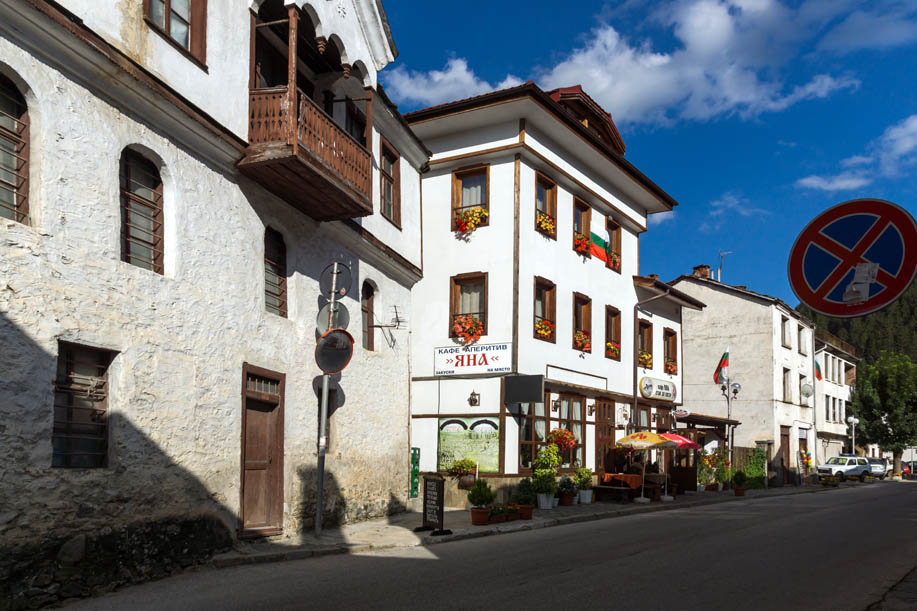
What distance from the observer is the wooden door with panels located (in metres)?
12.8

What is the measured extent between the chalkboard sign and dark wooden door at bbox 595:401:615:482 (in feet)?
38.5

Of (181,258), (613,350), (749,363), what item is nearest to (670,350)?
(613,350)

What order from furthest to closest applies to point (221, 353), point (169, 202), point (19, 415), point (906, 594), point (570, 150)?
point (570, 150) → point (221, 353) → point (169, 202) → point (906, 594) → point (19, 415)

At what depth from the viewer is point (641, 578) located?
10102 millimetres

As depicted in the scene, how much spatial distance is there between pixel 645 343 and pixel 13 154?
2403 cm

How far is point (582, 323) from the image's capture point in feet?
84.6

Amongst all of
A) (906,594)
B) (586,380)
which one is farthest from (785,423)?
(906,594)

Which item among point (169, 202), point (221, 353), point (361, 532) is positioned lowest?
point (361, 532)

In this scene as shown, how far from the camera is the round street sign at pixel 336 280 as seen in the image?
1514 cm

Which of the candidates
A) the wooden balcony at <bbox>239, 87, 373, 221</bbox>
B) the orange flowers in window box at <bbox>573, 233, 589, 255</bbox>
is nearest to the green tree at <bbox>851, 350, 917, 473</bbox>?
the orange flowers in window box at <bbox>573, 233, 589, 255</bbox>

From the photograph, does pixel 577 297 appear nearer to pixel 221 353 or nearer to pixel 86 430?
pixel 221 353

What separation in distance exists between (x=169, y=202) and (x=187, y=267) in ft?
2.92

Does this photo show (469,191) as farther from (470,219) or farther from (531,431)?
(531,431)

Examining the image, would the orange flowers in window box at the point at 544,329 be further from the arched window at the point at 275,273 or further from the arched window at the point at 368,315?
the arched window at the point at 275,273
